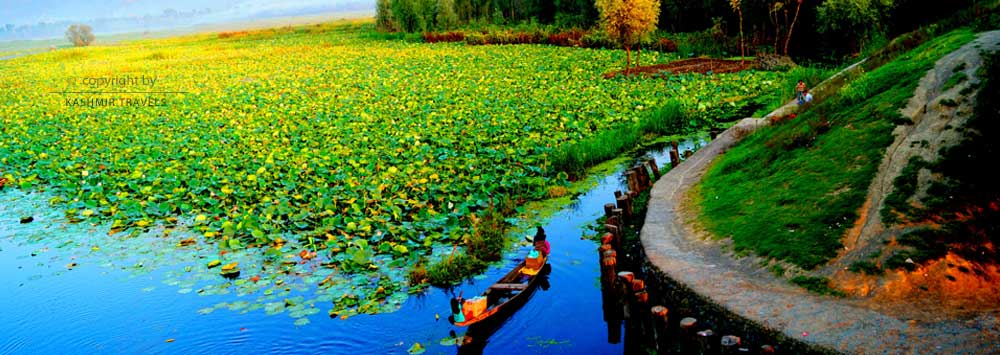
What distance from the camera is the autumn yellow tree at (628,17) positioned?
27.8m

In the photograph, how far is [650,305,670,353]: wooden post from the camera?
8.02 metres

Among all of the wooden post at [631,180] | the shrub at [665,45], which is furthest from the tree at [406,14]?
the wooden post at [631,180]

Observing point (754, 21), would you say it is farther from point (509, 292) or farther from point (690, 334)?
point (690, 334)

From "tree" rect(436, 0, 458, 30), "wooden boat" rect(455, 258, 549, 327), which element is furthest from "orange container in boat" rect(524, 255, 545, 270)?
"tree" rect(436, 0, 458, 30)

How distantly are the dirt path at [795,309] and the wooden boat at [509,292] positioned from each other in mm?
1870

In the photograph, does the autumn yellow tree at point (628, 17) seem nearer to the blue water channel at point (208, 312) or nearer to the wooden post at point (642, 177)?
the wooden post at point (642, 177)

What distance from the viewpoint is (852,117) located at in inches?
498

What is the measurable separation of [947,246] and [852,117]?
16.1 ft

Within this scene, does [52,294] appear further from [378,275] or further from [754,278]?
[754,278]

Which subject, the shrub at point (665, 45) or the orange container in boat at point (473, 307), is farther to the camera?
the shrub at point (665, 45)

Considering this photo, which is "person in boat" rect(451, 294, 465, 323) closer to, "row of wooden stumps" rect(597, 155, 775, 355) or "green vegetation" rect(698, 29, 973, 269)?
"row of wooden stumps" rect(597, 155, 775, 355)

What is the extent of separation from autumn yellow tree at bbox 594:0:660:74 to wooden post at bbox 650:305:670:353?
70.1ft

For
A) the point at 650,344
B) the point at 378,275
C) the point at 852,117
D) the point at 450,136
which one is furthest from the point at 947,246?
the point at 450,136

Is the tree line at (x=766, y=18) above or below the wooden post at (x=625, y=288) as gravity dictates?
above
